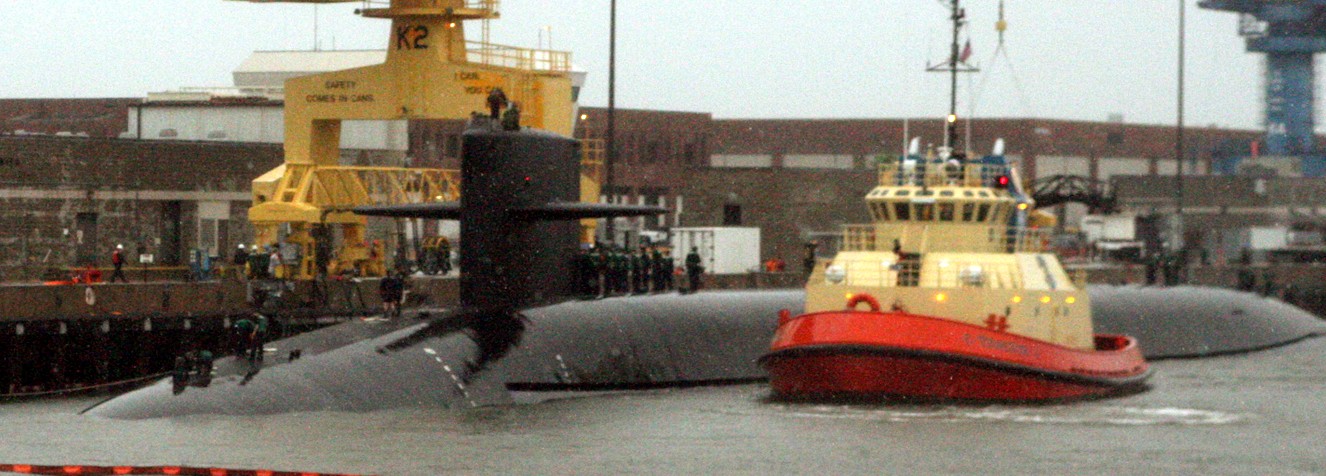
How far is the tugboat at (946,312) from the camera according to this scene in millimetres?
24969

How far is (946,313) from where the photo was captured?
2672 cm

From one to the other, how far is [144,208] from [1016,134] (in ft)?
136

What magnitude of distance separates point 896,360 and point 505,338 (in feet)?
15.7

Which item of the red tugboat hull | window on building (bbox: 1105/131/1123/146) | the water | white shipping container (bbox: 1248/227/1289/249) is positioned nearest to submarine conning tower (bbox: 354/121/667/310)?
the water

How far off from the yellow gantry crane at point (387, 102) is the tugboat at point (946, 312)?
7.82 metres

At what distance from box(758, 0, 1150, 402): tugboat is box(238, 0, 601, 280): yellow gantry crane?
782cm

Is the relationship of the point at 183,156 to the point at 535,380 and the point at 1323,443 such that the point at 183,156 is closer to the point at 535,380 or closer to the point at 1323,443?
the point at 535,380

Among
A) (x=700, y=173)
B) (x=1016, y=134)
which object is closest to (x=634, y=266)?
(x=700, y=173)

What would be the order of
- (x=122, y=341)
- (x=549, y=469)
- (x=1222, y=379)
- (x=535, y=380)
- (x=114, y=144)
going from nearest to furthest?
(x=549, y=469) < (x=535, y=380) < (x=122, y=341) < (x=1222, y=379) < (x=114, y=144)

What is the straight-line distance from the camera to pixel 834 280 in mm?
27078

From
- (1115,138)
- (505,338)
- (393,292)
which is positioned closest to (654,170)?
(1115,138)

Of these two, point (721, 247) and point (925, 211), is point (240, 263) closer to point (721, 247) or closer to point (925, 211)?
point (925, 211)

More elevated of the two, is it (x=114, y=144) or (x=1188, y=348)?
(x=114, y=144)

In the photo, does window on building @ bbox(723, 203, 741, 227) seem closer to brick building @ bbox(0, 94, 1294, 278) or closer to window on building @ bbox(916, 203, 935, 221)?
brick building @ bbox(0, 94, 1294, 278)
